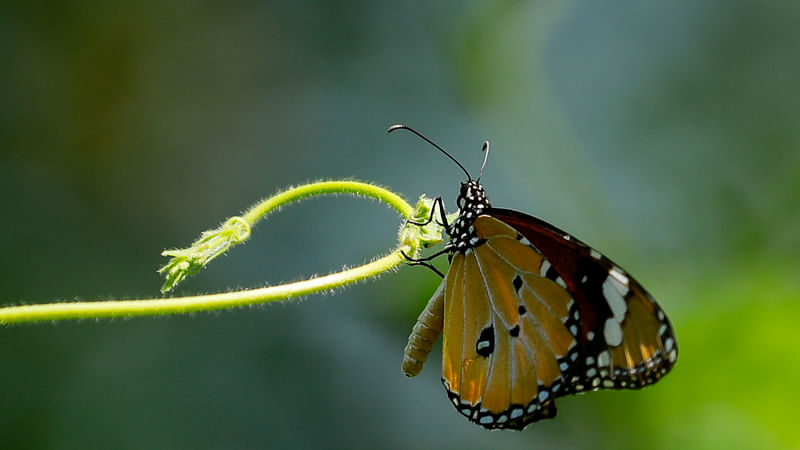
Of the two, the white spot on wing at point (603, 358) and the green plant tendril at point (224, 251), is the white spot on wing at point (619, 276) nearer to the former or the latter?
the white spot on wing at point (603, 358)

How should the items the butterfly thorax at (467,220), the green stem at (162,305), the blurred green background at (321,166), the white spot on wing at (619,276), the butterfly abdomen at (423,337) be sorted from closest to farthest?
the green stem at (162,305) → the white spot on wing at (619,276) → the butterfly abdomen at (423,337) → the butterfly thorax at (467,220) → the blurred green background at (321,166)

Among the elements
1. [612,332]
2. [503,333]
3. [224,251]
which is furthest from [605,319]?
[224,251]

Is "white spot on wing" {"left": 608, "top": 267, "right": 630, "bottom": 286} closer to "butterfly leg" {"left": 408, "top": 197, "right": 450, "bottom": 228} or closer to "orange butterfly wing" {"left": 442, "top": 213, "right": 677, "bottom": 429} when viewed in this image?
"orange butterfly wing" {"left": 442, "top": 213, "right": 677, "bottom": 429}

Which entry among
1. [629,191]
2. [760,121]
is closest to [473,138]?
[629,191]

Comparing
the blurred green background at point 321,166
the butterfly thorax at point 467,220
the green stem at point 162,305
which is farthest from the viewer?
the blurred green background at point 321,166

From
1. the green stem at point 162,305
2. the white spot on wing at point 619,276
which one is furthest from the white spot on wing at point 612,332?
the green stem at point 162,305

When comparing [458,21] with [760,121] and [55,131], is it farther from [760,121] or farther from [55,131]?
[55,131]
